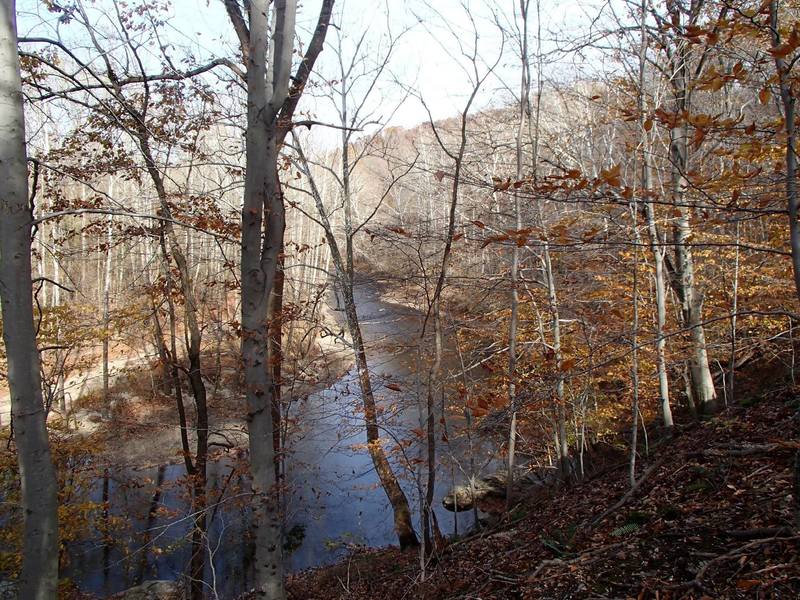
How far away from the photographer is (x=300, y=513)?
11891 millimetres

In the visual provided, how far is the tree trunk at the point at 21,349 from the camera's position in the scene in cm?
305

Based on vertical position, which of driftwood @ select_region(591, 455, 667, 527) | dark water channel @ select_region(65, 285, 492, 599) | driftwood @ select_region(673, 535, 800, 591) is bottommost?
dark water channel @ select_region(65, 285, 492, 599)

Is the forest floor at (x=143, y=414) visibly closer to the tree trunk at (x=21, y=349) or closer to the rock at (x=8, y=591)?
the rock at (x=8, y=591)

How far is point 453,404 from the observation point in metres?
11.1

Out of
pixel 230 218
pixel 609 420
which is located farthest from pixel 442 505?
pixel 230 218

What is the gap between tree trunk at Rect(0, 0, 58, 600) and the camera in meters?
3.05

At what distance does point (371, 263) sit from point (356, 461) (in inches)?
328

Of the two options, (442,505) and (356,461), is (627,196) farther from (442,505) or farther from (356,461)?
(356,461)

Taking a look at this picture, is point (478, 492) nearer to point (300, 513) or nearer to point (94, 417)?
point (300, 513)

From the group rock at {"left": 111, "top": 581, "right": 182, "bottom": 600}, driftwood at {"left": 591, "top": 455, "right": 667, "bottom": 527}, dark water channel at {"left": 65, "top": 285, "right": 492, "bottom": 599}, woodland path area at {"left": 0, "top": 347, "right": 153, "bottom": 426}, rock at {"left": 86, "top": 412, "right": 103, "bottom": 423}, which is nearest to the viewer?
driftwood at {"left": 591, "top": 455, "right": 667, "bottom": 527}

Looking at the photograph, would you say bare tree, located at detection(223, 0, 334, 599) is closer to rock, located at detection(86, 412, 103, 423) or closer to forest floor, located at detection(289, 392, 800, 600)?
forest floor, located at detection(289, 392, 800, 600)

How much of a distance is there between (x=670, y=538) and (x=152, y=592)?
8.40 m

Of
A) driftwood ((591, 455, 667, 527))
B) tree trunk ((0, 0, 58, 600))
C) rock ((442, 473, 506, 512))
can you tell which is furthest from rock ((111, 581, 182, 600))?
driftwood ((591, 455, 667, 527))

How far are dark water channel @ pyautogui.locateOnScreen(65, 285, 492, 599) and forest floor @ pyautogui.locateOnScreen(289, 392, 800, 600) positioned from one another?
9.55ft
